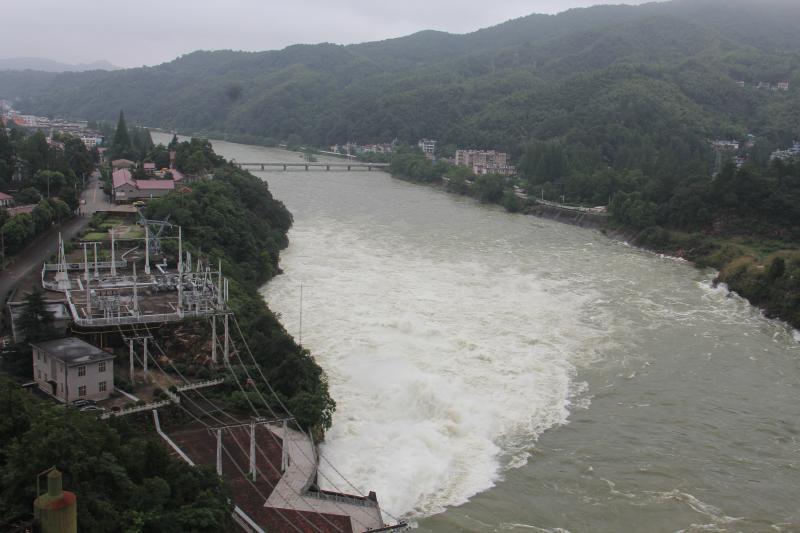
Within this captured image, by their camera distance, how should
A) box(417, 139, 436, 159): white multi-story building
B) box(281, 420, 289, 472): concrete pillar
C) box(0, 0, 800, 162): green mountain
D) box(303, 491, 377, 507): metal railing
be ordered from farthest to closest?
1. box(417, 139, 436, 159): white multi-story building
2. box(0, 0, 800, 162): green mountain
3. box(281, 420, 289, 472): concrete pillar
4. box(303, 491, 377, 507): metal railing

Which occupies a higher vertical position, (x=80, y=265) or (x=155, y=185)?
(x=155, y=185)

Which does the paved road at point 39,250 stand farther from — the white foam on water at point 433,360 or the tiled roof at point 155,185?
the white foam on water at point 433,360

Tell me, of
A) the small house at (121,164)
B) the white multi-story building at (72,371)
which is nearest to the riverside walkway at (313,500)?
the white multi-story building at (72,371)

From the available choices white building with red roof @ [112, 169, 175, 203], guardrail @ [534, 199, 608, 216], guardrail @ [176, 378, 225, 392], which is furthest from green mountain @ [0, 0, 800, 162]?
guardrail @ [176, 378, 225, 392]

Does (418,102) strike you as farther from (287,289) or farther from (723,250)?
(287,289)

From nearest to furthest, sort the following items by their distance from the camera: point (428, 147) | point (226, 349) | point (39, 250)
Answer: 1. point (226, 349)
2. point (39, 250)
3. point (428, 147)

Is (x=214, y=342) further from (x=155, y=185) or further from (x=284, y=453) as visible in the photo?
(x=155, y=185)

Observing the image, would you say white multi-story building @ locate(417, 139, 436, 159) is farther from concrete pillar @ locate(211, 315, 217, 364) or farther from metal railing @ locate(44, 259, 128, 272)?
concrete pillar @ locate(211, 315, 217, 364)

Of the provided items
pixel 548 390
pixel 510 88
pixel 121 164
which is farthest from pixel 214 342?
pixel 510 88
